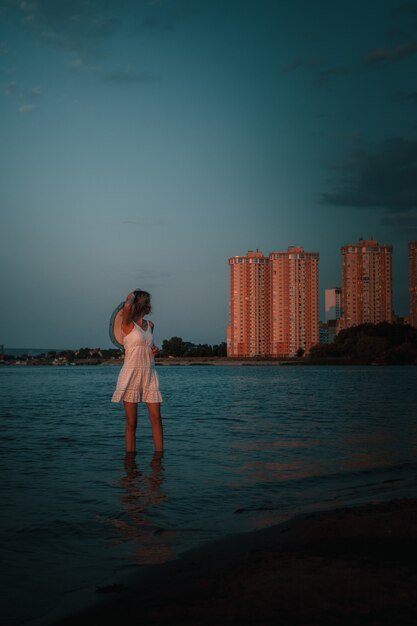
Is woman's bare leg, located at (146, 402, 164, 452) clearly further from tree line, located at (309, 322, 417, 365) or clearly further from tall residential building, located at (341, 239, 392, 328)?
tall residential building, located at (341, 239, 392, 328)

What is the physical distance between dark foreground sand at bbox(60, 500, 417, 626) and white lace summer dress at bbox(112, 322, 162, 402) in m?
Answer: 4.27

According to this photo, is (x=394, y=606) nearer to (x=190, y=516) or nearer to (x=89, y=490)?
Result: (x=190, y=516)

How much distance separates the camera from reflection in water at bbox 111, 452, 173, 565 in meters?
4.19

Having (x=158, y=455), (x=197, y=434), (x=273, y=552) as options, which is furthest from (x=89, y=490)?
(x=197, y=434)

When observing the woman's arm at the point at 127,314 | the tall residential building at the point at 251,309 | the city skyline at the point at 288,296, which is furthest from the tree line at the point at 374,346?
the woman's arm at the point at 127,314

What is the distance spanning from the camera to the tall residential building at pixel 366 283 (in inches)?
5822

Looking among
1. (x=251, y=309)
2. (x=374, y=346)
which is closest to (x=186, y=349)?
(x=251, y=309)

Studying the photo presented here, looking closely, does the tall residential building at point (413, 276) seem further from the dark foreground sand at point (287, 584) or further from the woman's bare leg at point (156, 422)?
the dark foreground sand at point (287, 584)

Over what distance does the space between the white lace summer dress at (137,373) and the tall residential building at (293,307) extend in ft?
483

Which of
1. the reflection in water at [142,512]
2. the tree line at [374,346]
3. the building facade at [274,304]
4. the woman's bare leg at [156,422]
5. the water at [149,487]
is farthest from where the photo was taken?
the building facade at [274,304]

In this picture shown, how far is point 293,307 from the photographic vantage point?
15488cm

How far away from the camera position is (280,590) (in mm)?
2879

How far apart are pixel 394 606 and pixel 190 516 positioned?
2.89 meters

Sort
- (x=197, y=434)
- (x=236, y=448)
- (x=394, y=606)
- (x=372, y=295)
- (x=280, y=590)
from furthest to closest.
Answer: (x=372, y=295), (x=197, y=434), (x=236, y=448), (x=280, y=590), (x=394, y=606)
